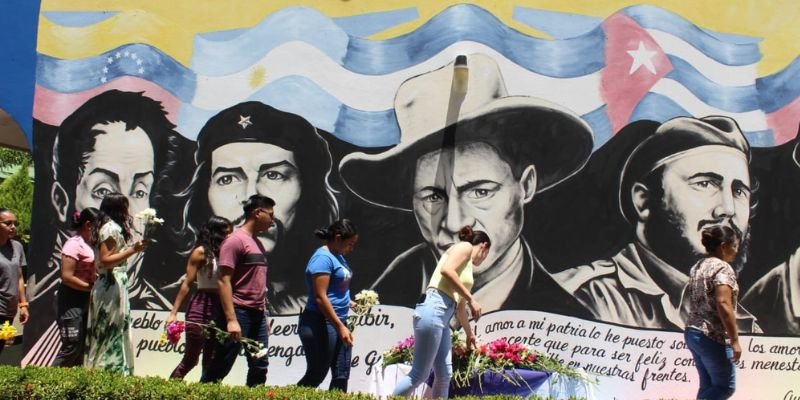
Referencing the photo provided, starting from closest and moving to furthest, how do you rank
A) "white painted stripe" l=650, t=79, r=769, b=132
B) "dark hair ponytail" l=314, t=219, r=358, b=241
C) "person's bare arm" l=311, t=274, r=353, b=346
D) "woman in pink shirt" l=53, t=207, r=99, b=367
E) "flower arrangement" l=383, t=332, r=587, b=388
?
1. "person's bare arm" l=311, t=274, r=353, b=346
2. "dark hair ponytail" l=314, t=219, r=358, b=241
3. "woman in pink shirt" l=53, t=207, r=99, b=367
4. "flower arrangement" l=383, t=332, r=587, b=388
5. "white painted stripe" l=650, t=79, r=769, b=132

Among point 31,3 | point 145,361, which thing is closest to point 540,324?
point 145,361

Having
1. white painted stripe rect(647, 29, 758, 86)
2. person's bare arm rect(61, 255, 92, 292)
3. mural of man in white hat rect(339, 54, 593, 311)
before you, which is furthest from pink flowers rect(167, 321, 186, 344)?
white painted stripe rect(647, 29, 758, 86)

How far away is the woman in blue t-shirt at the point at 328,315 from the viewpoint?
22.8 ft

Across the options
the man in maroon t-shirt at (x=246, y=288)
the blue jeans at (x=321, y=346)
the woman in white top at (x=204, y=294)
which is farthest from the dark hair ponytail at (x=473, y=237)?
the woman in white top at (x=204, y=294)

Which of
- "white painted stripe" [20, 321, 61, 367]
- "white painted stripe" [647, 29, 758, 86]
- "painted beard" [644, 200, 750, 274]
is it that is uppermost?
"white painted stripe" [647, 29, 758, 86]

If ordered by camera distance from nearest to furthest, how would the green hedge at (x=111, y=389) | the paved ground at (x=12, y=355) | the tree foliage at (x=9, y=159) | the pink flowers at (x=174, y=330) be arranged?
the green hedge at (x=111, y=389), the pink flowers at (x=174, y=330), the paved ground at (x=12, y=355), the tree foliage at (x=9, y=159)

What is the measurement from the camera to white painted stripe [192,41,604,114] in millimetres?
9023

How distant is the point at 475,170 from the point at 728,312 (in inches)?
124

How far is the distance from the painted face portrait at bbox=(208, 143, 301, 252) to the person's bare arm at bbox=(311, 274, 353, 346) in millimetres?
2514

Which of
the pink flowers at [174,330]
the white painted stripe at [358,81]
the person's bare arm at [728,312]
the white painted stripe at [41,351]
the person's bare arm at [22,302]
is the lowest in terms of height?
the white painted stripe at [41,351]

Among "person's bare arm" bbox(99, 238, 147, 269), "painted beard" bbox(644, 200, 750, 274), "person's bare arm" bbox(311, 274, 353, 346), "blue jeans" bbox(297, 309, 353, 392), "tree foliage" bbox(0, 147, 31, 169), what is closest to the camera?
"person's bare arm" bbox(99, 238, 147, 269)

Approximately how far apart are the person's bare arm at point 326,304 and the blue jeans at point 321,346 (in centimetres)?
12

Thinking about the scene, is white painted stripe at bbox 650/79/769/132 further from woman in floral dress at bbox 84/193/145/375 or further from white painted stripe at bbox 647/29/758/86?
woman in floral dress at bbox 84/193/145/375

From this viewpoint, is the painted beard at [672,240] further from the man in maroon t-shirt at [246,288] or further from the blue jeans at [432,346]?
the man in maroon t-shirt at [246,288]
